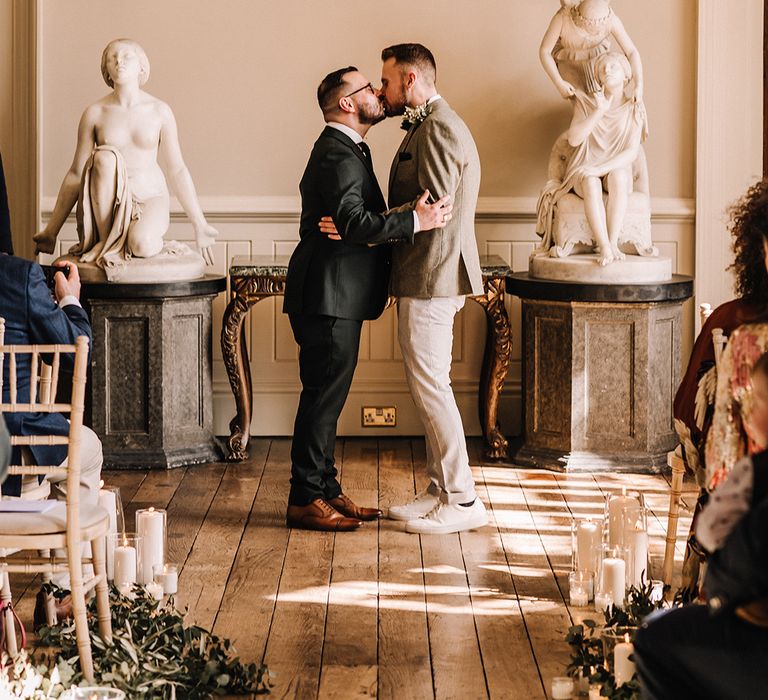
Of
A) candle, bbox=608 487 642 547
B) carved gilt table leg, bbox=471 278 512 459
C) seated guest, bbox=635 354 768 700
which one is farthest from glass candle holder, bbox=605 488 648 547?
carved gilt table leg, bbox=471 278 512 459

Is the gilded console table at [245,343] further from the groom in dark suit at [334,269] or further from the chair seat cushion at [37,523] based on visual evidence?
the chair seat cushion at [37,523]

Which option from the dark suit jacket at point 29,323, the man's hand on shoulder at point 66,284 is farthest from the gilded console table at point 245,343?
the dark suit jacket at point 29,323

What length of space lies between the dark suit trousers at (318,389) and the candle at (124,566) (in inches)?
37.7

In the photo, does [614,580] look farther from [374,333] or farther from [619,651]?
[374,333]

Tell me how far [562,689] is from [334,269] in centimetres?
190

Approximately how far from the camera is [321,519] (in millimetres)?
4582


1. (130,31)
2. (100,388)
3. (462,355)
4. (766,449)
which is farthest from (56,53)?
(766,449)

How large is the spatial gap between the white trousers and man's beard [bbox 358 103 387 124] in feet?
2.12

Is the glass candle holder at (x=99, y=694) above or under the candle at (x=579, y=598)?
above

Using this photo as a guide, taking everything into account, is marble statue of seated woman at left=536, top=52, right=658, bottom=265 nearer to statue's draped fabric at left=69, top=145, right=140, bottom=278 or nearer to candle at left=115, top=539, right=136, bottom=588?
statue's draped fabric at left=69, top=145, right=140, bottom=278

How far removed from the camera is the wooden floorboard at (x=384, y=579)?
10.8ft

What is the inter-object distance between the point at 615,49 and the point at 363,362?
1.95 metres

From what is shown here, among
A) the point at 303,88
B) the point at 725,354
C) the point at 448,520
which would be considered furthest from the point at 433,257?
the point at 303,88

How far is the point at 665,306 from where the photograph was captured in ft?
18.3
